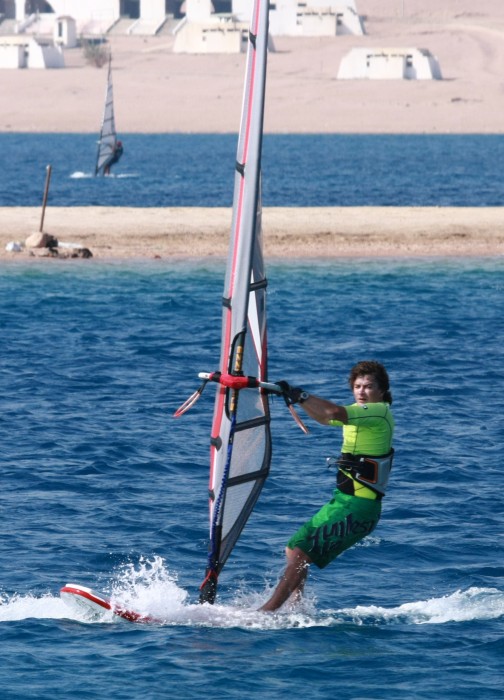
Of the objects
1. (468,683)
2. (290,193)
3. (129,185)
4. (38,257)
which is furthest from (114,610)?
(129,185)

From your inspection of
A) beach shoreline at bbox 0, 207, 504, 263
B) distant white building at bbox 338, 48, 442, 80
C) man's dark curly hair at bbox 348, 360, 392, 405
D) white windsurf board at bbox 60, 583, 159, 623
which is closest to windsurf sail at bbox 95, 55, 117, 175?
beach shoreline at bbox 0, 207, 504, 263

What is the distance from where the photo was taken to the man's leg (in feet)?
35.6

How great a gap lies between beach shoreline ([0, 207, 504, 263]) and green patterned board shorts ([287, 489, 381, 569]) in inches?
951

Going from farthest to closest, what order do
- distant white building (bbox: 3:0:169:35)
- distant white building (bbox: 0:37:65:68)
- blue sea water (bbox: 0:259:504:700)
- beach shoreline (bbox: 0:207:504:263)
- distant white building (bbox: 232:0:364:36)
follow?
1. distant white building (bbox: 3:0:169:35)
2. distant white building (bbox: 232:0:364:36)
3. distant white building (bbox: 0:37:65:68)
4. beach shoreline (bbox: 0:207:504:263)
5. blue sea water (bbox: 0:259:504:700)

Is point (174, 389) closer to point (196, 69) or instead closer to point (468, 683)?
point (468, 683)

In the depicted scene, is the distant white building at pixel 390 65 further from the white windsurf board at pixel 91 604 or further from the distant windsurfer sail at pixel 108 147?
the white windsurf board at pixel 91 604

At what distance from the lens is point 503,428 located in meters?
18.0

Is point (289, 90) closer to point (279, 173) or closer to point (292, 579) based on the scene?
point (279, 173)

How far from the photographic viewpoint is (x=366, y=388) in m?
10.6

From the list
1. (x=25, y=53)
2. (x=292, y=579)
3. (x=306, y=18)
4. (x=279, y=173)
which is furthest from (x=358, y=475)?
(x=306, y=18)

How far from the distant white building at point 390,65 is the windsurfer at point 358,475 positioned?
145905mm

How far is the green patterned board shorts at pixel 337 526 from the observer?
10.8 m

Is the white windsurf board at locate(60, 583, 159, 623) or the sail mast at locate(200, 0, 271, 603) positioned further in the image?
the white windsurf board at locate(60, 583, 159, 623)

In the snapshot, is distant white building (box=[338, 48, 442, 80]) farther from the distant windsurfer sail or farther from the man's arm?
the man's arm
